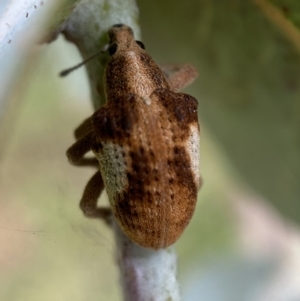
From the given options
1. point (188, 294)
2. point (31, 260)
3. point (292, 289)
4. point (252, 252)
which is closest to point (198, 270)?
point (188, 294)

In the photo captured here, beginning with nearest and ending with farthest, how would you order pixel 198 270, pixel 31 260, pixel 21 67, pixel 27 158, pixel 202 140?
pixel 21 67
pixel 31 260
pixel 27 158
pixel 198 270
pixel 202 140

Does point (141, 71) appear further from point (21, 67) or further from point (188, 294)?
point (188, 294)

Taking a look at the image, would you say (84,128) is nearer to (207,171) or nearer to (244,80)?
(207,171)

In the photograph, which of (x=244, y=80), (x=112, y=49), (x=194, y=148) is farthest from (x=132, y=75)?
(x=244, y=80)

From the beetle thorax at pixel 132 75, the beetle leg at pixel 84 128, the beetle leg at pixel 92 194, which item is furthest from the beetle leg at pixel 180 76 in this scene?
the beetle leg at pixel 92 194

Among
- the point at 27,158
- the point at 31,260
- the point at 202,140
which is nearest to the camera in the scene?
the point at 31,260

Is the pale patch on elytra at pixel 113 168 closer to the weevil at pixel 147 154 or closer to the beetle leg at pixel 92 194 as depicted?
the weevil at pixel 147 154
